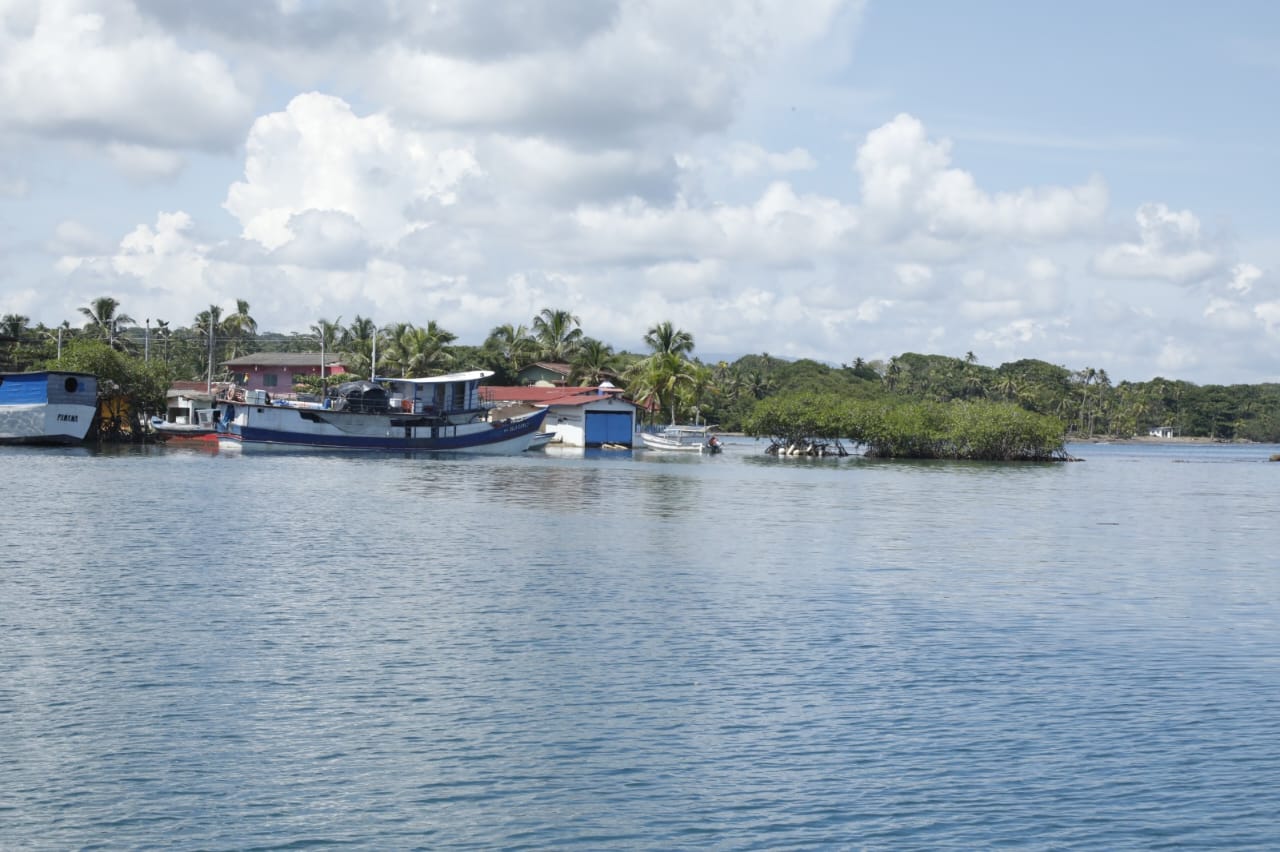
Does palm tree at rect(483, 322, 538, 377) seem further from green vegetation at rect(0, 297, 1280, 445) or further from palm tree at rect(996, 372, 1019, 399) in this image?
palm tree at rect(996, 372, 1019, 399)

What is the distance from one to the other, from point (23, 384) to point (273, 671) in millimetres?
62721

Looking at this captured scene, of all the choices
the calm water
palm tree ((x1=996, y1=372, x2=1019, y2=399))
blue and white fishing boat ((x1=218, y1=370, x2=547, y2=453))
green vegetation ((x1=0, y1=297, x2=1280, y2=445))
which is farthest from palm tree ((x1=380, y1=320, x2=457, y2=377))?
palm tree ((x1=996, y1=372, x2=1019, y2=399))

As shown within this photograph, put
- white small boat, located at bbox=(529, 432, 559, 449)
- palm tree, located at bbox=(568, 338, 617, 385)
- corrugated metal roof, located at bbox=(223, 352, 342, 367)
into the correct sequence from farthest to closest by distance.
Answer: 1. corrugated metal roof, located at bbox=(223, 352, 342, 367)
2. palm tree, located at bbox=(568, 338, 617, 385)
3. white small boat, located at bbox=(529, 432, 559, 449)

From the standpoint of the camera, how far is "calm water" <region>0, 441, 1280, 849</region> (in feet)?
36.4

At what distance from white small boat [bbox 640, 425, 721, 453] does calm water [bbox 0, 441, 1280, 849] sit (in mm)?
59408

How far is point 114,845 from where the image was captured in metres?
10.0

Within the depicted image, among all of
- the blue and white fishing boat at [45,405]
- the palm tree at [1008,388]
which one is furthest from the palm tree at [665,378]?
the palm tree at [1008,388]

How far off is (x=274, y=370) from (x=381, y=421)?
5050cm

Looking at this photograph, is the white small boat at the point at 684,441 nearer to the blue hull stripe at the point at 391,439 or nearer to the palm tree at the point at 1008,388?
the blue hull stripe at the point at 391,439

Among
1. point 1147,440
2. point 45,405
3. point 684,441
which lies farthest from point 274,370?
point 1147,440

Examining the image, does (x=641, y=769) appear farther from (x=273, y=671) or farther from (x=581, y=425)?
(x=581, y=425)

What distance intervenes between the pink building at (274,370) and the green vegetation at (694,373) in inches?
99.3

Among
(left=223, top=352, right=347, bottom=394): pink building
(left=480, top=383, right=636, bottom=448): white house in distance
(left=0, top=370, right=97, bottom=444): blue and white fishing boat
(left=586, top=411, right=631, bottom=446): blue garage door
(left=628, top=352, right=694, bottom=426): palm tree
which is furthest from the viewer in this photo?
(left=223, top=352, right=347, bottom=394): pink building

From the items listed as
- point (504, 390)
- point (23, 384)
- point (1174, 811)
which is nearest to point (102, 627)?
point (1174, 811)
